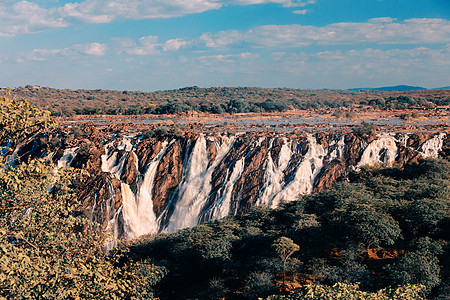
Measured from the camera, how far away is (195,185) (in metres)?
36.2

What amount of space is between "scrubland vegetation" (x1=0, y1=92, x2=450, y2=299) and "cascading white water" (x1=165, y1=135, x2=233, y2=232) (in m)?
8.48

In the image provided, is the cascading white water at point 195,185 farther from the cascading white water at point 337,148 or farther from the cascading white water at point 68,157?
the cascading white water at point 68,157

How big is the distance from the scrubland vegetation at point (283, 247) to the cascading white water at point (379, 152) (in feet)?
22.2

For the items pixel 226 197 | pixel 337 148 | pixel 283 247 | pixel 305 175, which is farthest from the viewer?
pixel 337 148

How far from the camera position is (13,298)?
7.82 meters

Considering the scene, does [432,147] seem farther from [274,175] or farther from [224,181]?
[224,181]

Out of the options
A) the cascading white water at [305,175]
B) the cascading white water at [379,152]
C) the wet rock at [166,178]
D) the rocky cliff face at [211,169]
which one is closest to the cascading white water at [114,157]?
the rocky cliff face at [211,169]

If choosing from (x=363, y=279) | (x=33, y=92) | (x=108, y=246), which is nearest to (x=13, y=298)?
(x=363, y=279)

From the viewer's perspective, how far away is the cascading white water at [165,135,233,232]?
3478 centimetres

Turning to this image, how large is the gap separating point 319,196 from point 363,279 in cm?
952

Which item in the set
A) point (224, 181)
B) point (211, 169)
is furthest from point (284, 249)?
point (211, 169)

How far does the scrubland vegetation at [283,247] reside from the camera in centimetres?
881

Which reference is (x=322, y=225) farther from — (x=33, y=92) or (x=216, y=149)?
(x=33, y=92)

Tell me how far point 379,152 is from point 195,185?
57.1 feet
